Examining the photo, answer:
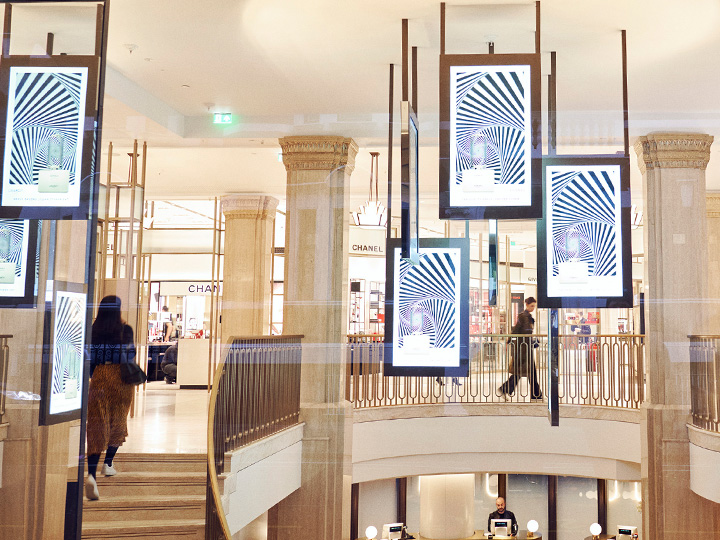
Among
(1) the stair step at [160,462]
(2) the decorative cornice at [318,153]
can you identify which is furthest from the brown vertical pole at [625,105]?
(1) the stair step at [160,462]

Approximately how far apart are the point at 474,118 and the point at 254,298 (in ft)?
7.75

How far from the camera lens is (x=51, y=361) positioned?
14.4ft

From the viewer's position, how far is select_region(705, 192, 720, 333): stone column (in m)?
4.87

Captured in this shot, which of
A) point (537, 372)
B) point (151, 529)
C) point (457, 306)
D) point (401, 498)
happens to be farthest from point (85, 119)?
point (401, 498)

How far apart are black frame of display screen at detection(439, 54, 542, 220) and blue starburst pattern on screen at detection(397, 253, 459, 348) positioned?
16.6 inches

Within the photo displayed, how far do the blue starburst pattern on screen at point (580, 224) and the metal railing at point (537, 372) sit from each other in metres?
0.54

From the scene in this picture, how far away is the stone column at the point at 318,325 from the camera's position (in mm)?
5598

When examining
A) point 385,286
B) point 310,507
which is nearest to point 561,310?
point 385,286

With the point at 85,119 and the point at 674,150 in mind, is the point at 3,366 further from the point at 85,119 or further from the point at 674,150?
the point at 674,150

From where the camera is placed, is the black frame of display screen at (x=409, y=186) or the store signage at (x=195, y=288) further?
the store signage at (x=195, y=288)

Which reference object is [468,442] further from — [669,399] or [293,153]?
[293,153]

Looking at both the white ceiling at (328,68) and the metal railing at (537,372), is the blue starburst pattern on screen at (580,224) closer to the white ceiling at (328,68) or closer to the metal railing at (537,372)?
the white ceiling at (328,68)

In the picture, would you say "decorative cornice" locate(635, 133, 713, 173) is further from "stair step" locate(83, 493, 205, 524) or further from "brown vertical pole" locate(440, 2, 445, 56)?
"stair step" locate(83, 493, 205, 524)

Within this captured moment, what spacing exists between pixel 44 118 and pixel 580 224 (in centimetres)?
324
